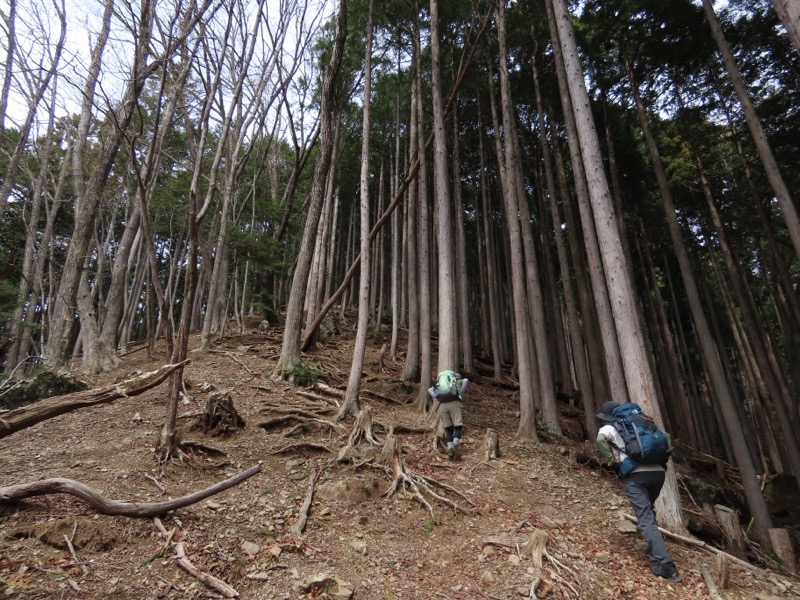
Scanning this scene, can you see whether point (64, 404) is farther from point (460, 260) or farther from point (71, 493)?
point (460, 260)

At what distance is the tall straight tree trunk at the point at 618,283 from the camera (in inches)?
183

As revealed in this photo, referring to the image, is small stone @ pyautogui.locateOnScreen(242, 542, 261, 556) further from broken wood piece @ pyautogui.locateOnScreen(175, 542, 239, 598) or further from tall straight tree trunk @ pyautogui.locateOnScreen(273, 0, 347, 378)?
tall straight tree trunk @ pyautogui.locateOnScreen(273, 0, 347, 378)

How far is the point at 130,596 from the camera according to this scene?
2547 millimetres

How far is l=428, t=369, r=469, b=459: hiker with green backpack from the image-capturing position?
6.61 metres

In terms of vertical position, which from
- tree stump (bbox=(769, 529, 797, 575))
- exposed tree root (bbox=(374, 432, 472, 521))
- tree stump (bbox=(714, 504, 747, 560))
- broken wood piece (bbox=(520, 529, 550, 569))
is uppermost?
exposed tree root (bbox=(374, 432, 472, 521))

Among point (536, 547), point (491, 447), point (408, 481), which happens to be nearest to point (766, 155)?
point (491, 447)

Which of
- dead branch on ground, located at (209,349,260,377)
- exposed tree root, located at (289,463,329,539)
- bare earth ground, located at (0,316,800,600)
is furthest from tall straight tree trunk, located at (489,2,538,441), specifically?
dead branch on ground, located at (209,349,260,377)

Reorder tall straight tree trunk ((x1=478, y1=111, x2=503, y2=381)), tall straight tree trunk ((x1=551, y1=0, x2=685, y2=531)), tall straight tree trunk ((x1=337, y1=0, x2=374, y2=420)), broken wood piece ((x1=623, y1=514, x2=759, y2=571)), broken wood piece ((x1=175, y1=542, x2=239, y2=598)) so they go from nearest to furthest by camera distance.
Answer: broken wood piece ((x1=175, y1=542, x2=239, y2=598)) → broken wood piece ((x1=623, y1=514, x2=759, y2=571)) → tall straight tree trunk ((x1=551, y1=0, x2=685, y2=531)) → tall straight tree trunk ((x1=337, y1=0, x2=374, y2=420)) → tall straight tree trunk ((x1=478, y1=111, x2=503, y2=381))

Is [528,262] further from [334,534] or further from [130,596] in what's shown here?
[130,596]

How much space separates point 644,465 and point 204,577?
13.3 ft

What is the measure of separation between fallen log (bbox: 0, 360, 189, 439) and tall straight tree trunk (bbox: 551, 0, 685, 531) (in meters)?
5.65

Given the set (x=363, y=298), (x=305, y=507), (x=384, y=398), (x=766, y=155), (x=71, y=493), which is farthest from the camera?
(x=384, y=398)

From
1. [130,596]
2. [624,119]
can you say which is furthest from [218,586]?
[624,119]

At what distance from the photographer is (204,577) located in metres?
2.82
